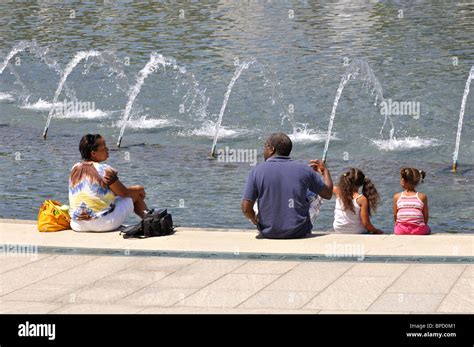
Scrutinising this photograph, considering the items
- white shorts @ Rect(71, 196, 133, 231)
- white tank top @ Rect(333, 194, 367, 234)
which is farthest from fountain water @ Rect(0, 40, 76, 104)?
white tank top @ Rect(333, 194, 367, 234)

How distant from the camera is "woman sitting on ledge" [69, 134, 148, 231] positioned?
41.9 feet

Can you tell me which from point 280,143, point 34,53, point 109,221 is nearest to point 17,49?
point 34,53

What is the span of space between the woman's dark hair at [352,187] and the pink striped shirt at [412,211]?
0.34 m

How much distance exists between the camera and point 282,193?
1212 centimetres

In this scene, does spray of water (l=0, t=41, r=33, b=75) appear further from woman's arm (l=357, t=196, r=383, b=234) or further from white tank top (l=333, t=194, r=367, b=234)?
woman's arm (l=357, t=196, r=383, b=234)

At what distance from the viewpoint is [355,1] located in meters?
43.3

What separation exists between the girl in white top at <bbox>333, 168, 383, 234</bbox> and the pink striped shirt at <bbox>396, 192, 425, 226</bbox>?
322 mm

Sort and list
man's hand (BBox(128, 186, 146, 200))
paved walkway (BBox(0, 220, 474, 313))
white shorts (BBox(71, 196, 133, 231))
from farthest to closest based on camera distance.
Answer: man's hand (BBox(128, 186, 146, 200))
white shorts (BBox(71, 196, 133, 231))
paved walkway (BBox(0, 220, 474, 313))

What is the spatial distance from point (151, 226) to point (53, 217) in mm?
1208

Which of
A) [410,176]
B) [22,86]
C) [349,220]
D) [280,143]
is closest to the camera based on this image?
Answer: [280,143]

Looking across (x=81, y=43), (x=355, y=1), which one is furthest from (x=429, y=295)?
(x=355, y=1)

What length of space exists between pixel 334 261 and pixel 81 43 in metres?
24.8

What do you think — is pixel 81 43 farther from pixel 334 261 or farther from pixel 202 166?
pixel 334 261

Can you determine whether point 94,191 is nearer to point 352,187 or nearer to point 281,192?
point 281,192
